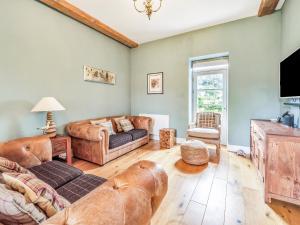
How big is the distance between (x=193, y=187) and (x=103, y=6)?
3333 mm

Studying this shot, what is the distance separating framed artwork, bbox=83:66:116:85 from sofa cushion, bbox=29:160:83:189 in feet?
6.79

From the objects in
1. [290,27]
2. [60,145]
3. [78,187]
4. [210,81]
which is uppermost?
[290,27]

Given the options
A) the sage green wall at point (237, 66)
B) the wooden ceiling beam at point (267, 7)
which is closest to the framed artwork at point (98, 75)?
the sage green wall at point (237, 66)

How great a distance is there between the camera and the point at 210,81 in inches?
157

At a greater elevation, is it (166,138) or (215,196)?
(166,138)

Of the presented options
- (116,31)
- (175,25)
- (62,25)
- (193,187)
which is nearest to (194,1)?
(175,25)

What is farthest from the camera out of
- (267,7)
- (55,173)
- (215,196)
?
(267,7)

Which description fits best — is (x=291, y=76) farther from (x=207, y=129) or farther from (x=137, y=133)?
(x=137, y=133)

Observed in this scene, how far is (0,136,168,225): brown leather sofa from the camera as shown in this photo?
1.98 feet

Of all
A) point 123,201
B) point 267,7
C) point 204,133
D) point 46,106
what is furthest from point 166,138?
point 267,7

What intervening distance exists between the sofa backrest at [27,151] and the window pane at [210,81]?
11.9 ft

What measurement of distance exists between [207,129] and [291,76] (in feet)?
5.21

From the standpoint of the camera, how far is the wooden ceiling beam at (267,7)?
2.60 m

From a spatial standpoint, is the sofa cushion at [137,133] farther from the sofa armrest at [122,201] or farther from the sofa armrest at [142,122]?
the sofa armrest at [122,201]
